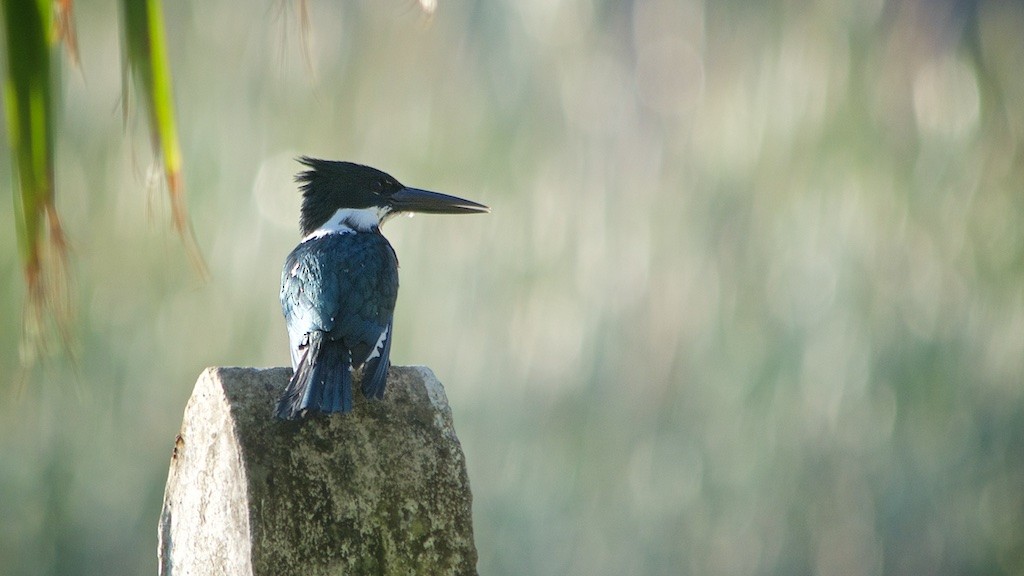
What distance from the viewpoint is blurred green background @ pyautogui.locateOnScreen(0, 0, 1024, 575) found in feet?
27.0

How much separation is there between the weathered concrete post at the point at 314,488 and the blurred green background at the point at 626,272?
6097mm

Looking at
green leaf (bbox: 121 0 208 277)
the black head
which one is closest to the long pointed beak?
the black head

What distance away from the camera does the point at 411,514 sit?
5.94ft

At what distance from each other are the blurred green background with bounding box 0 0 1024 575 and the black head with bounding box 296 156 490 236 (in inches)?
168

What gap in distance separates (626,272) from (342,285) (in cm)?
625

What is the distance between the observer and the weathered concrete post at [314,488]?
5.64 ft

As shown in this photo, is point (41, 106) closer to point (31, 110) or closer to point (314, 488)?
point (31, 110)

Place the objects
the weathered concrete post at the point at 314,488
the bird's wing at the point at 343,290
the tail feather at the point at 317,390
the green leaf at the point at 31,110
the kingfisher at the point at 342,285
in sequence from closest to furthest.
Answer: the green leaf at the point at 31,110 → the weathered concrete post at the point at 314,488 → the tail feather at the point at 317,390 → the kingfisher at the point at 342,285 → the bird's wing at the point at 343,290

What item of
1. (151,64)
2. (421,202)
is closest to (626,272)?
(421,202)

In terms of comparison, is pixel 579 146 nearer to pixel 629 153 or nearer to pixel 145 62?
pixel 629 153

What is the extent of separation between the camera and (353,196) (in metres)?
3.69

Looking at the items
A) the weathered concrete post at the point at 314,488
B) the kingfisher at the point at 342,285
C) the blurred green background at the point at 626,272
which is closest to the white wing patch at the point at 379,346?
the kingfisher at the point at 342,285

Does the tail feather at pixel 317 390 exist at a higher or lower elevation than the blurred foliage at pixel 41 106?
lower

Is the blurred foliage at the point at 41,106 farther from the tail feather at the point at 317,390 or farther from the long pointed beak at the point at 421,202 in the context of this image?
the long pointed beak at the point at 421,202
